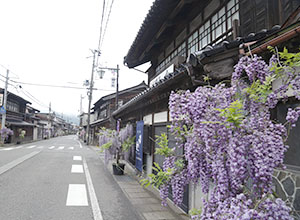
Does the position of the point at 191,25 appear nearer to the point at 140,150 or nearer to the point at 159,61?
the point at 159,61

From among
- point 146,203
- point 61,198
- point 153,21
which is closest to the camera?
point 146,203

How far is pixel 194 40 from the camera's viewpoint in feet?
22.4

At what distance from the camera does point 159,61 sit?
10.4m

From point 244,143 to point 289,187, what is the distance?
4.96ft

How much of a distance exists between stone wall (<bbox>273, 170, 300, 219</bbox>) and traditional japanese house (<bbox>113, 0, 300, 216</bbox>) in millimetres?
1663

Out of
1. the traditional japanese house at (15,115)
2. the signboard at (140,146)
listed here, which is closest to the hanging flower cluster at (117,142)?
the signboard at (140,146)

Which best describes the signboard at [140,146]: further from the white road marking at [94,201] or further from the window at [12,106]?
the window at [12,106]

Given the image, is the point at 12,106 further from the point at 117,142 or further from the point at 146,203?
the point at 146,203

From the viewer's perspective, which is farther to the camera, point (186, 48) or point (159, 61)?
point (159, 61)

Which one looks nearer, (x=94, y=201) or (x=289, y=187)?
(x=289, y=187)

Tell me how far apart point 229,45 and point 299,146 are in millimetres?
1718

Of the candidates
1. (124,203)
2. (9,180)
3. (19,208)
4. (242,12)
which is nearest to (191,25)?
(242,12)

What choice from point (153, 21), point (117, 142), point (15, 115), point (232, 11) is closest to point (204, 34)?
point (232, 11)

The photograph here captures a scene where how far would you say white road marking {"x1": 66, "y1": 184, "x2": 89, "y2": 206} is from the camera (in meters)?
5.84
